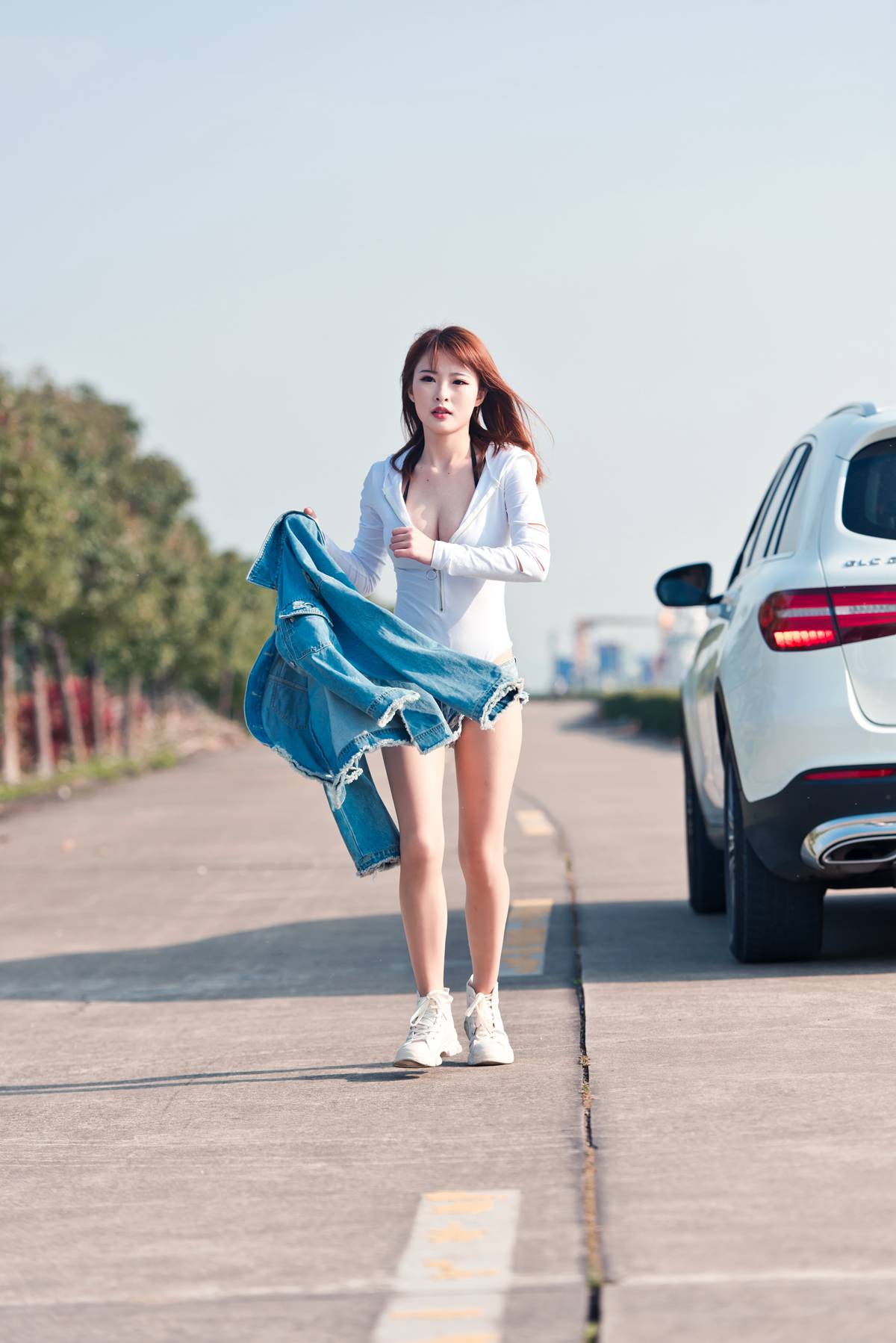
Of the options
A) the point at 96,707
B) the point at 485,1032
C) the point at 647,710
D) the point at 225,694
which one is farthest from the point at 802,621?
the point at 225,694

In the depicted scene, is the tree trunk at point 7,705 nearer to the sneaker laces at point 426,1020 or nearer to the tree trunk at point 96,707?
the tree trunk at point 96,707

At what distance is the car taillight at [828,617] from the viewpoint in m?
6.05

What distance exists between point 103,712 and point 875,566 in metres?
47.3

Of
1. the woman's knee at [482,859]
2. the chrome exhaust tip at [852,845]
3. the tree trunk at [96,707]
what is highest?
the woman's knee at [482,859]

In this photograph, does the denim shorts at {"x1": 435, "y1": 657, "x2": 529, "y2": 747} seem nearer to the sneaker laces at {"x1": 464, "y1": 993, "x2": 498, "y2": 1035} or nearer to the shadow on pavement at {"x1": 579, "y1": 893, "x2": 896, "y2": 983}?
the sneaker laces at {"x1": 464, "y1": 993, "x2": 498, "y2": 1035}

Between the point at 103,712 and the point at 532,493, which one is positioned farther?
the point at 103,712

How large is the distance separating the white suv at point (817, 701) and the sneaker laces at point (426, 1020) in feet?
4.98

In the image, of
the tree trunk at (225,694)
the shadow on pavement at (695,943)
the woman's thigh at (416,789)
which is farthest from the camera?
the tree trunk at (225,694)

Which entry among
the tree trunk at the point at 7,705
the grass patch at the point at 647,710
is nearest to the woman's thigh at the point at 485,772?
the tree trunk at the point at 7,705

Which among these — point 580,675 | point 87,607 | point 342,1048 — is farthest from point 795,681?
point 580,675

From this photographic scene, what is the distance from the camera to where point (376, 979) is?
23.5 feet

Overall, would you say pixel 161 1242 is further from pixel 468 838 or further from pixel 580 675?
pixel 580 675

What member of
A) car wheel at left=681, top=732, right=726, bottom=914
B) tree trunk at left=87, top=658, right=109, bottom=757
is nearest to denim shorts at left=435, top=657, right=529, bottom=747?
car wheel at left=681, top=732, right=726, bottom=914

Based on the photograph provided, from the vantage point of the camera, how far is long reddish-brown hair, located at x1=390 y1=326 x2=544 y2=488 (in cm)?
530
